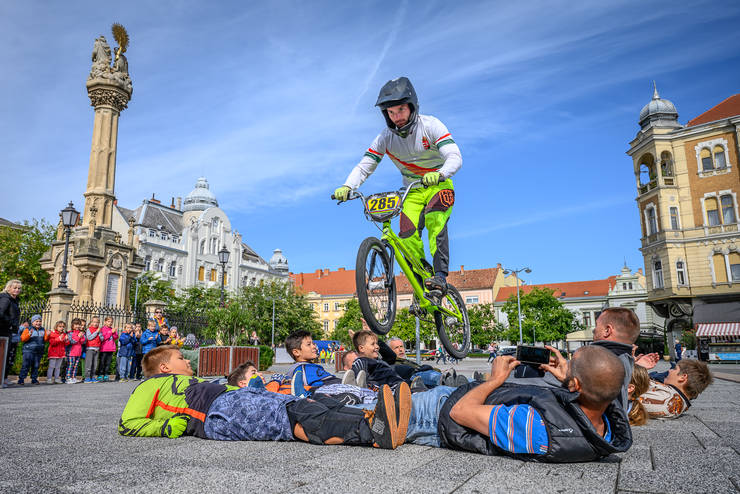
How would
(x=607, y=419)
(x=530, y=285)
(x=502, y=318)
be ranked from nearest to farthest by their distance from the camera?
(x=607, y=419) < (x=502, y=318) < (x=530, y=285)

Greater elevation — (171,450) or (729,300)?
(729,300)

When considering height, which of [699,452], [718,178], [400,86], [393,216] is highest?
[718,178]

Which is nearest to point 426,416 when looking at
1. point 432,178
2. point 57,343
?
point 432,178

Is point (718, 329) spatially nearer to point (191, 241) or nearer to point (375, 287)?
point (375, 287)

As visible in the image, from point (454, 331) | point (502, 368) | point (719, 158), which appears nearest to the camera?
point (502, 368)

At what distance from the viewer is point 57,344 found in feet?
42.6

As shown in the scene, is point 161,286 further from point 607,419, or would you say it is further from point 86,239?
point 607,419

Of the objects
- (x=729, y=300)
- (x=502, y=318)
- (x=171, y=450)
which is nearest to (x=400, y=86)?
(x=171, y=450)

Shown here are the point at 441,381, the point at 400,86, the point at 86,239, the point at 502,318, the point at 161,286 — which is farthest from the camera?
the point at 502,318

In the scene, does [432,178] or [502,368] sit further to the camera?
[432,178]

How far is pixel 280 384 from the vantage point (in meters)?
4.97

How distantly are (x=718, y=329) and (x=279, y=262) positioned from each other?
68.0m

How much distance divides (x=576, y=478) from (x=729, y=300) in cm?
3947

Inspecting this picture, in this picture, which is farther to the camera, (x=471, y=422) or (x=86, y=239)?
(x=86, y=239)
